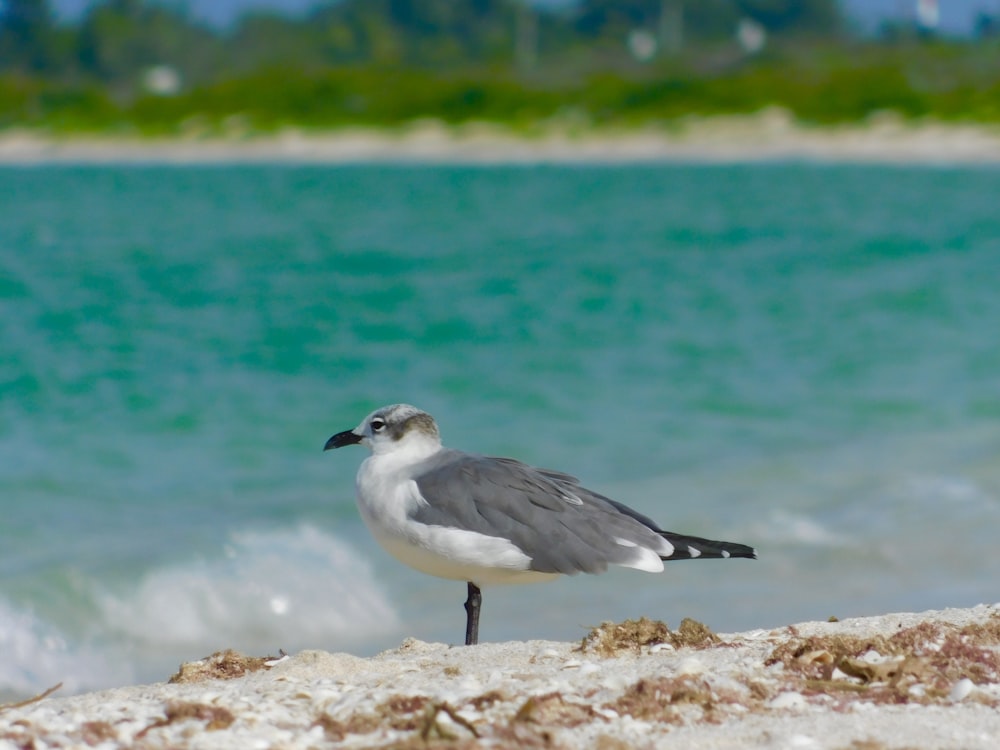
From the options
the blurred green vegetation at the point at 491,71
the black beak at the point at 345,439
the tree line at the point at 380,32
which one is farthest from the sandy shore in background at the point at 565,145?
the black beak at the point at 345,439

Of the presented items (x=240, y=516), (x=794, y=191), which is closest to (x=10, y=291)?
(x=240, y=516)

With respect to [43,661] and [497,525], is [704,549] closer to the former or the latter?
[497,525]

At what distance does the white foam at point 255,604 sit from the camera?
553 cm

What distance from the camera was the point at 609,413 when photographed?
9156 mm

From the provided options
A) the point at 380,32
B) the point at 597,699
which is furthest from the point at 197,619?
the point at 380,32

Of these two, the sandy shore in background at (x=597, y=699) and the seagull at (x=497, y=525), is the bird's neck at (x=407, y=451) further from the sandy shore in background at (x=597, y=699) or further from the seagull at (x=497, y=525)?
the sandy shore in background at (x=597, y=699)

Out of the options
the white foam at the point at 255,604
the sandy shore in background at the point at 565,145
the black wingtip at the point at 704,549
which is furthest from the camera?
the sandy shore in background at the point at 565,145

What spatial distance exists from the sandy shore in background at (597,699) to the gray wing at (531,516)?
0.30 m

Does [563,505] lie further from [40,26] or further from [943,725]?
[40,26]

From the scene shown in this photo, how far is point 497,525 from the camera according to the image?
421 cm

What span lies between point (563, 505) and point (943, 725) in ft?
4.64

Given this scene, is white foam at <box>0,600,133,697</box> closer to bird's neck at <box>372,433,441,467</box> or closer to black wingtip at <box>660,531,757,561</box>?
bird's neck at <box>372,433,441,467</box>

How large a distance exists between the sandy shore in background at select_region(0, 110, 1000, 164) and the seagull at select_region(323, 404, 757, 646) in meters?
30.7

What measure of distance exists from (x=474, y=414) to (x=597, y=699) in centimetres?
587
